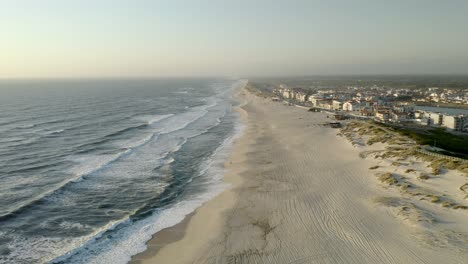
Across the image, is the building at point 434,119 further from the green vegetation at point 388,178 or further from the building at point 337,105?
the green vegetation at point 388,178

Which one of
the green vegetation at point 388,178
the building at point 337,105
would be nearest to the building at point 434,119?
the building at point 337,105

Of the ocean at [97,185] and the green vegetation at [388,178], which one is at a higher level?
the green vegetation at [388,178]

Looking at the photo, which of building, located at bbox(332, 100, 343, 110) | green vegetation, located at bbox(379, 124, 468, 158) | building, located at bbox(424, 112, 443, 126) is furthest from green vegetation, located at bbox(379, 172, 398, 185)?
building, located at bbox(332, 100, 343, 110)

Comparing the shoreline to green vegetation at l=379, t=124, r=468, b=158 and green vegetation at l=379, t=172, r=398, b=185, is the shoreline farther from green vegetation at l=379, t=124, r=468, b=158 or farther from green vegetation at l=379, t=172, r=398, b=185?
green vegetation at l=379, t=124, r=468, b=158

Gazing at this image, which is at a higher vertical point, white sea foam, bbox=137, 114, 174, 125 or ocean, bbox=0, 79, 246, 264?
white sea foam, bbox=137, 114, 174, 125

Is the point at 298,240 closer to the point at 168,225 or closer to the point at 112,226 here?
the point at 168,225

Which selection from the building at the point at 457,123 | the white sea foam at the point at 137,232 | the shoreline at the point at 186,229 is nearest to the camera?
the white sea foam at the point at 137,232

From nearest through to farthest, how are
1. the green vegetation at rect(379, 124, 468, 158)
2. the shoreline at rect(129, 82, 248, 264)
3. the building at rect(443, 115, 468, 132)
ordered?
1. the shoreline at rect(129, 82, 248, 264)
2. the green vegetation at rect(379, 124, 468, 158)
3. the building at rect(443, 115, 468, 132)

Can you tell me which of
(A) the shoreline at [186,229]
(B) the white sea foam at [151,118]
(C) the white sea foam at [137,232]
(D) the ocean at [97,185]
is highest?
(B) the white sea foam at [151,118]
